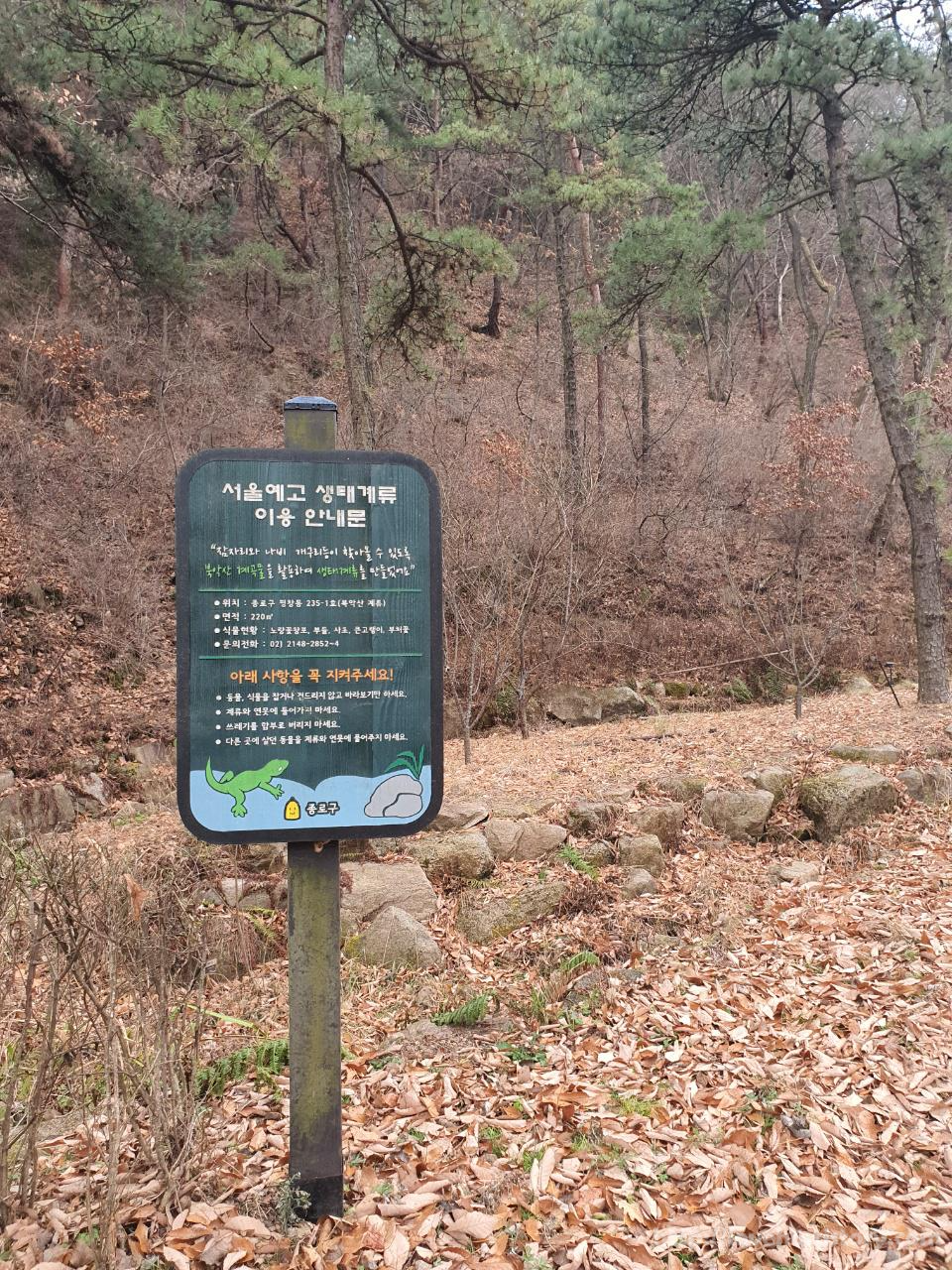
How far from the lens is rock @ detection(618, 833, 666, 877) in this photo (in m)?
6.34

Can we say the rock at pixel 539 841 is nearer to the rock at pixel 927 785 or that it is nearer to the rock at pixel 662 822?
the rock at pixel 662 822

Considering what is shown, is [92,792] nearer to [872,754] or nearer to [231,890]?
[231,890]

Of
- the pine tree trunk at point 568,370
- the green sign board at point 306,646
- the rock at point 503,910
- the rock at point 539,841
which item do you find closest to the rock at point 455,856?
the rock at point 539,841

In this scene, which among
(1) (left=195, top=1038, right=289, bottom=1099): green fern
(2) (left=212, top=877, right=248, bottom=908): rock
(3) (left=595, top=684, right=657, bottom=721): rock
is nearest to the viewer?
(1) (left=195, top=1038, right=289, bottom=1099): green fern

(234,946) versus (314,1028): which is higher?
(314,1028)

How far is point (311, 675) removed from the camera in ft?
8.41

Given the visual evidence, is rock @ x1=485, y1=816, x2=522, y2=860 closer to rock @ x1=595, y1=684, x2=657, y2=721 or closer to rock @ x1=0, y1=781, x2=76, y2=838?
rock @ x1=0, y1=781, x2=76, y2=838

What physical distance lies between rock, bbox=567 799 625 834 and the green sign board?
14.5 ft

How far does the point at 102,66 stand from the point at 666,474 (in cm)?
1380

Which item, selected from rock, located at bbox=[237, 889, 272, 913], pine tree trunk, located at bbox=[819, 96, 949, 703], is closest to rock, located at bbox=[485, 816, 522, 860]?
rock, located at bbox=[237, 889, 272, 913]

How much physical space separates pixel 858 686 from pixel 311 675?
13.9 meters

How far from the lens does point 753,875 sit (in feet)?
20.2

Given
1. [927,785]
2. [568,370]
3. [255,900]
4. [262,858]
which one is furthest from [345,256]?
[568,370]

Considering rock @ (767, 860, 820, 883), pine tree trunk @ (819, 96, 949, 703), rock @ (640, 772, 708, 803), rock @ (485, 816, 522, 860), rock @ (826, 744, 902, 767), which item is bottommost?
rock @ (767, 860, 820, 883)
